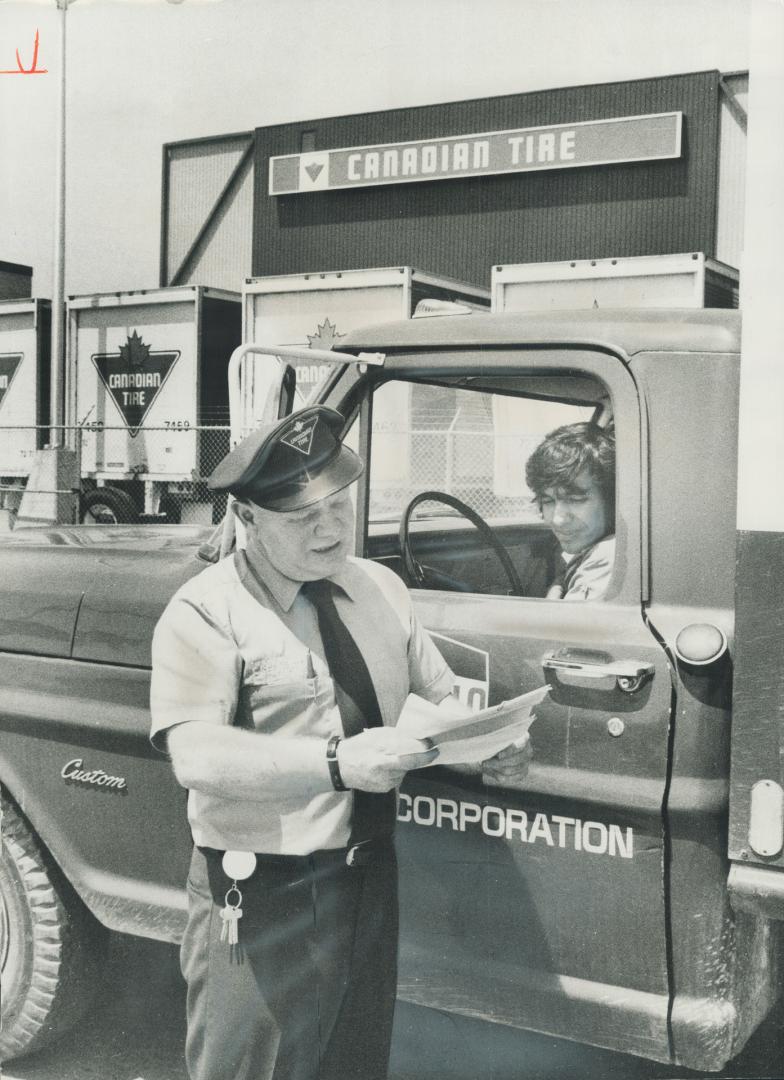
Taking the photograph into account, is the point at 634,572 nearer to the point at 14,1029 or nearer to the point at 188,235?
the point at 14,1029

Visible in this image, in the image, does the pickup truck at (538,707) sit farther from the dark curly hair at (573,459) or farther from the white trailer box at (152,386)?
the white trailer box at (152,386)

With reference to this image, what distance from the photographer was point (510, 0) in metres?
2.33

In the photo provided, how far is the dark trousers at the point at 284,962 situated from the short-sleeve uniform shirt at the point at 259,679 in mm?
56

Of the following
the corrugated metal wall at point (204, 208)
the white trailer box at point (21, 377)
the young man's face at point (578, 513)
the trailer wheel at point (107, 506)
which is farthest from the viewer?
the trailer wheel at point (107, 506)

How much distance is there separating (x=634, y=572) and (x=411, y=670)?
1.46 ft

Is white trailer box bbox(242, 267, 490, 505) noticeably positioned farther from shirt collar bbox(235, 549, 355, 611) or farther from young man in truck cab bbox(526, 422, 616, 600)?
shirt collar bbox(235, 549, 355, 611)

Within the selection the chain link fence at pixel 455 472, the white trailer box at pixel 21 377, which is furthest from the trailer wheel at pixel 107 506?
the chain link fence at pixel 455 472

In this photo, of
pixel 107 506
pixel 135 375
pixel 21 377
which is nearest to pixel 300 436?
pixel 21 377

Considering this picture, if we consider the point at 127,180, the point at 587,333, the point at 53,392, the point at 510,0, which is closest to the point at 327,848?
the point at 587,333

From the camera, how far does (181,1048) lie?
2.61 metres

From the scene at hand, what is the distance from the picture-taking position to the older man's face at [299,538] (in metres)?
2.06

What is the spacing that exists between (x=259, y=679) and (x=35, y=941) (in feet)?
3.72

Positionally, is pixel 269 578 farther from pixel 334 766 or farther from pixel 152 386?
pixel 152 386

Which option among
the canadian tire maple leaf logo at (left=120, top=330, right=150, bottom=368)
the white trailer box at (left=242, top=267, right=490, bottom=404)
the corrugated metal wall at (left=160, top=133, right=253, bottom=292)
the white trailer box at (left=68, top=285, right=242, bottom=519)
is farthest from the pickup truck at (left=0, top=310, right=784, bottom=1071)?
the white trailer box at (left=242, top=267, right=490, bottom=404)
